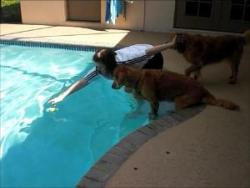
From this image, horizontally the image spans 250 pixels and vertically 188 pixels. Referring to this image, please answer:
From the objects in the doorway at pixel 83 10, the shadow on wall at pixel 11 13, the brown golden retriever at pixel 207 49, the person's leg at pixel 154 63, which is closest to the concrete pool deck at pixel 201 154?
the brown golden retriever at pixel 207 49

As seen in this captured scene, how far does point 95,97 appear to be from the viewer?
581 centimetres

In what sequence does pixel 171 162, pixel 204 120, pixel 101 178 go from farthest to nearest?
pixel 204 120 → pixel 171 162 → pixel 101 178

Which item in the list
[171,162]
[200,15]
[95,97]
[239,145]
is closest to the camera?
[171,162]

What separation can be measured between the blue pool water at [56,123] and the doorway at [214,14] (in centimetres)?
246

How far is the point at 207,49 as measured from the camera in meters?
4.70

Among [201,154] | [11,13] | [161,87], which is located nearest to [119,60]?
[161,87]

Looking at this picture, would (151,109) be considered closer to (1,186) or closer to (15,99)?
(1,186)

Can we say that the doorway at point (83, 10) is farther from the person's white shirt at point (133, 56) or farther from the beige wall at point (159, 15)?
the person's white shirt at point (133, 56)

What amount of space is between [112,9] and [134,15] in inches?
25.4

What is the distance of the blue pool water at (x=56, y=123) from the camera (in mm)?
4430

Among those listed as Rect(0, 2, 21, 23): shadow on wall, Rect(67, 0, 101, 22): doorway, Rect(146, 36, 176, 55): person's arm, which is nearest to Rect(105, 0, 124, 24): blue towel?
Rect(67, 0, 101, 22): doorway

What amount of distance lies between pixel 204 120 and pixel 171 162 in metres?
0.94

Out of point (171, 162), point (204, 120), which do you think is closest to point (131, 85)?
point (204, 120)

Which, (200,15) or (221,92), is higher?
(200,15)
